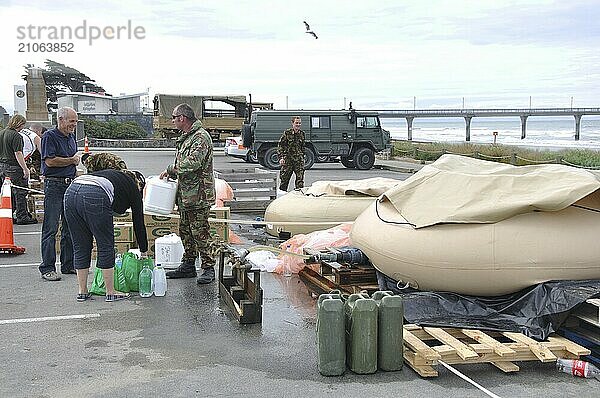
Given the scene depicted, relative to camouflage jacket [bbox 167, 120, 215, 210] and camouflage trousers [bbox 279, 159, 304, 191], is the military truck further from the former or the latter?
camouflage jacket [bbox 167, 120, 215, 210]

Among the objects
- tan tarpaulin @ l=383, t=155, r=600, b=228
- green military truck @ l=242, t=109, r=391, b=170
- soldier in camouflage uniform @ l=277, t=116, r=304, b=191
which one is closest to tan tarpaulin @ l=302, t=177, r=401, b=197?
tan tarpaulin @ l=383, t=155, r=600, b=228

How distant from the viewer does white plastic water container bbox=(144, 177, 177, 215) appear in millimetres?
8125

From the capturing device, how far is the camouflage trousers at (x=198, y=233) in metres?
7.77

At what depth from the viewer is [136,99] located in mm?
65000

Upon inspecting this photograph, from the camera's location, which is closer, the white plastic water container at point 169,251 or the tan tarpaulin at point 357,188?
the white plastic water container at point 169,251

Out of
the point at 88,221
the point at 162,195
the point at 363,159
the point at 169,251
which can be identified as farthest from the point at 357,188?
the point at 363,159

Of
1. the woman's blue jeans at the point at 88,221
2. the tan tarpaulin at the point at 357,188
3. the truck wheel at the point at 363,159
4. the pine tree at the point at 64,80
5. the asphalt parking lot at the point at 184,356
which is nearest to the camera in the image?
the asphalt parking lot at the point at 184,356

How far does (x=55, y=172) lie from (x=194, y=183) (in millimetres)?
1639

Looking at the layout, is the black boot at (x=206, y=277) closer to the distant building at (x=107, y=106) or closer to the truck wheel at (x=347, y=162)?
the truck wheel at (x=347, y=162)

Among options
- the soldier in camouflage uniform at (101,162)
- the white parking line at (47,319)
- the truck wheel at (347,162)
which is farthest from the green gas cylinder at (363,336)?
the truck wheel at (347,162)

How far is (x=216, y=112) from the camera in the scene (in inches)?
1403

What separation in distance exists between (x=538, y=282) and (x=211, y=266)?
3767 mm

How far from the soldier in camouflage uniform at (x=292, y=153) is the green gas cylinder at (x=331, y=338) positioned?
9868 mm

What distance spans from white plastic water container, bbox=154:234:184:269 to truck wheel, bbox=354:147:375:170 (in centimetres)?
1860
